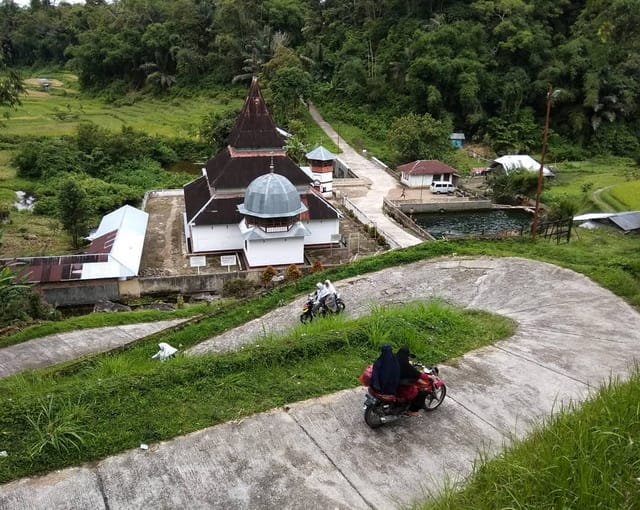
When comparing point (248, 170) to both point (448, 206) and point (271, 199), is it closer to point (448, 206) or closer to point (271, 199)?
point (271, 199)

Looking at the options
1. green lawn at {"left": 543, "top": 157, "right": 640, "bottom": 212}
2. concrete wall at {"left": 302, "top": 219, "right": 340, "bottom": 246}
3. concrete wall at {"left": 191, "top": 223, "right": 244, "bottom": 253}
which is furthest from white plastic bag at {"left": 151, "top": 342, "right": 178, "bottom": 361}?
green lawn at {"left": 543, "top": 157, "right": 640, "bottom": 212}

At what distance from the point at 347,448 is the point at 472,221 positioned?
1045 inches

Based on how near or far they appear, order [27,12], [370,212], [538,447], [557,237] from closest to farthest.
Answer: [538,447] < [557,237] < [370,212] < [27,12]

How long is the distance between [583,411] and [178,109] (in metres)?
53.6

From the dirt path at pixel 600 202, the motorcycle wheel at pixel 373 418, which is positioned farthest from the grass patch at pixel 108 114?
the motorcycle wheel at pixel 373 418

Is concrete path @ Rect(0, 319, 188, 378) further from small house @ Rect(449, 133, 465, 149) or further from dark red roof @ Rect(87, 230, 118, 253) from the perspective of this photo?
small house @ Rect(449, 133, 465, 149)

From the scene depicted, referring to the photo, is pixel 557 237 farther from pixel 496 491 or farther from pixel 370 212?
pixel 496 491

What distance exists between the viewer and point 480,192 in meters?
33.7

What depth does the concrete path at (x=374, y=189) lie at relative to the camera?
24.7 m

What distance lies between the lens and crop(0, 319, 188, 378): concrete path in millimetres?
10898

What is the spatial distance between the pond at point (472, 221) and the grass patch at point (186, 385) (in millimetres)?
20714

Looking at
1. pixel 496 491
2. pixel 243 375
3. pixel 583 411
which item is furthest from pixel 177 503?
pixel 583 411

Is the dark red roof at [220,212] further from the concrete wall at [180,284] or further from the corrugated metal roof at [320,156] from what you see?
the corrugated metal roof at [320,156]

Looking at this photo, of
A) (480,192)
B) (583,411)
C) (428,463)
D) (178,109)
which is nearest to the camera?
(583,411)
